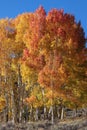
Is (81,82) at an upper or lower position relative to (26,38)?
lower

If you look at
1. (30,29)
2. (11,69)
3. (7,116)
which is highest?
(30,29)

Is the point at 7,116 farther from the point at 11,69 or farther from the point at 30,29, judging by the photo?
the point at 30,29

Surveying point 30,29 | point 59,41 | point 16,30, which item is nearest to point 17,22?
point 16,30

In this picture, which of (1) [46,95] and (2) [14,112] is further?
(2) [14,112]

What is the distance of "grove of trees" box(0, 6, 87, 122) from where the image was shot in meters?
32.9

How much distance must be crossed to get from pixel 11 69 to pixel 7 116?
6.10m

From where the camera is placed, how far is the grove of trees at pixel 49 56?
108 ft

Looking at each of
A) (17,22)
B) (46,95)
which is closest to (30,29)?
(17,22)

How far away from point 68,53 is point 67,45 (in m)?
0.61

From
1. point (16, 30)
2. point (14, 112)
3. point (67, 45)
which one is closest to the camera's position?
point (67, 45)

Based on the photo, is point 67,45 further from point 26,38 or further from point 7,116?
point 7,116

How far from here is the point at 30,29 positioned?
113 feet

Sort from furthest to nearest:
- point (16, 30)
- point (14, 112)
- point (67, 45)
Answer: point (14, 112), point (16, 30), point (67, 45)

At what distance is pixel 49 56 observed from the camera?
33.2 m
